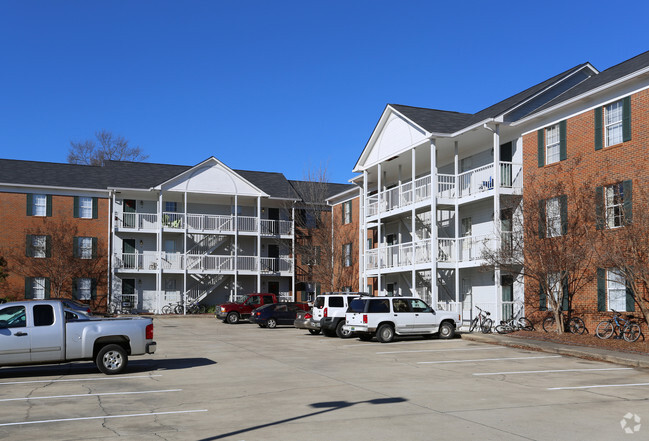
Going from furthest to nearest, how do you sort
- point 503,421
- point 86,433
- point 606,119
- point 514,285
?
1. point 514,285
2. point 606,119
3. point 503,421
4. point 86,433

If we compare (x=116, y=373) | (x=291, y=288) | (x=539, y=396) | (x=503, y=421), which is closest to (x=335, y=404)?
(x=503, y=421)

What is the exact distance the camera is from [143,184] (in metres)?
45.8

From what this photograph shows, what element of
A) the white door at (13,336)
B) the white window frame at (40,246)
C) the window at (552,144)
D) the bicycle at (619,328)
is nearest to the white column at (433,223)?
the window at (552,144)

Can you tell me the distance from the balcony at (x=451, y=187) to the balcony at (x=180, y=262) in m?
13.1

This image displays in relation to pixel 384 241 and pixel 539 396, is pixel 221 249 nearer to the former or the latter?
pixel 384 241

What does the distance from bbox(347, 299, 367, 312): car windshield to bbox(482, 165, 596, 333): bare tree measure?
204 inches

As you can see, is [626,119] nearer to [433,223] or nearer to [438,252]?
[433,223]

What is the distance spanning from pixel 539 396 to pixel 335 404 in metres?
3.83

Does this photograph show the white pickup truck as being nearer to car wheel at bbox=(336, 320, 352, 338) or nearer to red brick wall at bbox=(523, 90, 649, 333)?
car wheel at bbox=(336, 320, 352, 338)

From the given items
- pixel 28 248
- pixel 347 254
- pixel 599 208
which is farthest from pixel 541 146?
pixel 28 248

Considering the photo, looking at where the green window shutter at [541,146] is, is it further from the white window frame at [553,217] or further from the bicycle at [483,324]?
the bicycle at [483,324]

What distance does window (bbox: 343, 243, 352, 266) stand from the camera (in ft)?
147

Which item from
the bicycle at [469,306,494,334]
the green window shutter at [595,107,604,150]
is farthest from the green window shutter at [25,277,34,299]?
the green window shutter at [595,107,604,150]

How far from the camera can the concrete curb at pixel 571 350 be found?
17.2 meters
